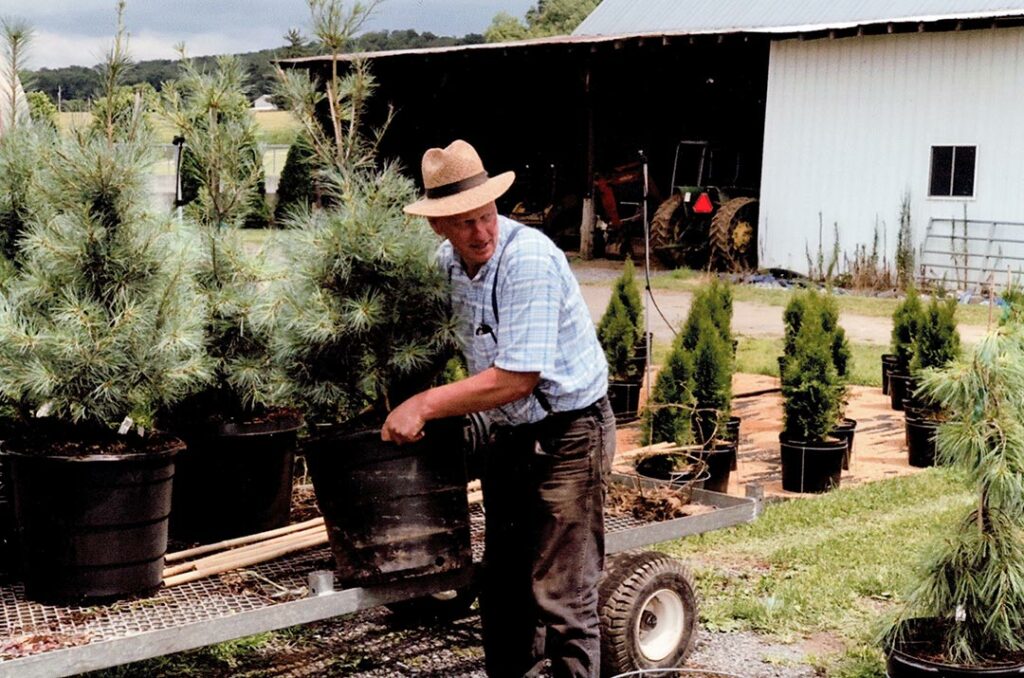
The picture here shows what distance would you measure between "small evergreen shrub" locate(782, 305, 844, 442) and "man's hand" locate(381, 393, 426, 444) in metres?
4.54

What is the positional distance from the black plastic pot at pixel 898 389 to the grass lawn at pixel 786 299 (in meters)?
5.29

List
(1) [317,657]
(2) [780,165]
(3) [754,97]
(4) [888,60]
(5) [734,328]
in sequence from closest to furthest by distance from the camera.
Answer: (1) [317,657] < (5) [734,328] < (4) [888,60] < (2) [780,165] < (3) [754,97]

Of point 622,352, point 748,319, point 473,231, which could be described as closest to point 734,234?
point 748,319

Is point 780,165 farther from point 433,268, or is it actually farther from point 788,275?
point 433,268

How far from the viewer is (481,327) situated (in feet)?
14.0

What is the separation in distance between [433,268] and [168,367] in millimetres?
903

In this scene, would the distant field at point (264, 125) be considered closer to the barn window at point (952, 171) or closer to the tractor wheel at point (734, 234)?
the barn window at point (952, 171)

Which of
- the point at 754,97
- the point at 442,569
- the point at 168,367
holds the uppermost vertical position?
the point at 754,97

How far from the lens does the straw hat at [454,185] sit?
4055 millimetres

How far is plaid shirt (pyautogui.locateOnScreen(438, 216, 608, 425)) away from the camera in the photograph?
400cm

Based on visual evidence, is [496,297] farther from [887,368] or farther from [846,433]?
[887,368]

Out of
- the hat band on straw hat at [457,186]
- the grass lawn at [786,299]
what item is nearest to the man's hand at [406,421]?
the hat band on straw hat at [457,186]

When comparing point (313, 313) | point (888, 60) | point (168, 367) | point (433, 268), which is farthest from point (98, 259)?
point (888, 60)

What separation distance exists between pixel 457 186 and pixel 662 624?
1.91 metres
